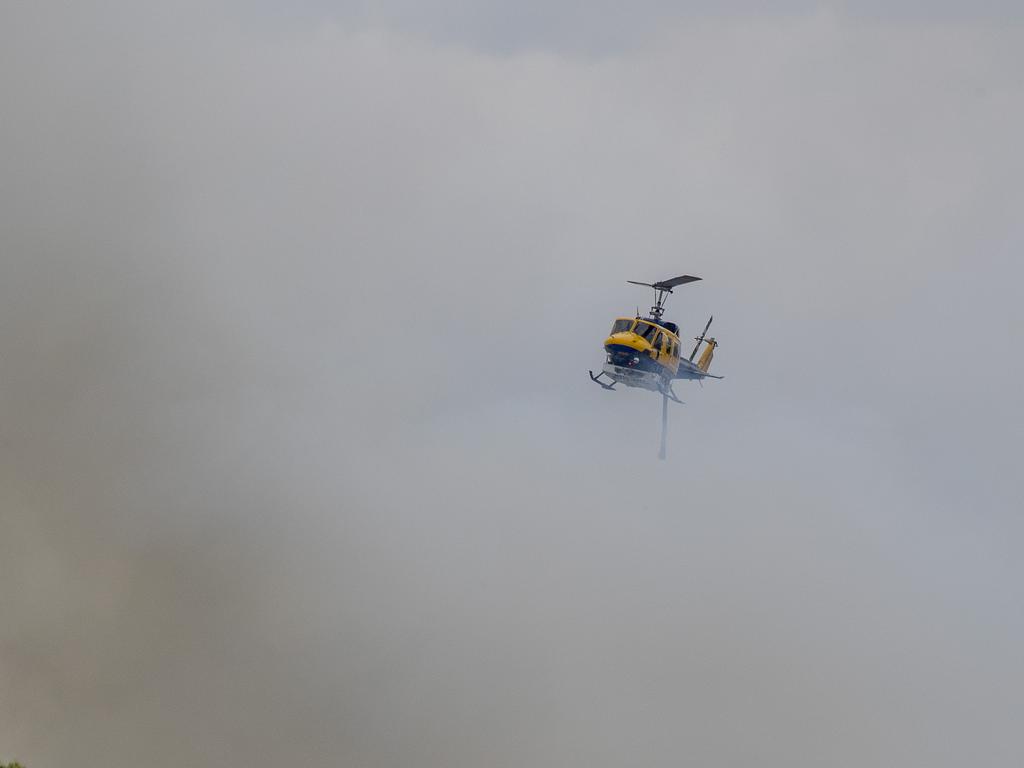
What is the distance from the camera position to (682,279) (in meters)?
100

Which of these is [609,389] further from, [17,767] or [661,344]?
[17,767]

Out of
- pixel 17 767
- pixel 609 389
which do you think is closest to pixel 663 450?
pixel 609 389

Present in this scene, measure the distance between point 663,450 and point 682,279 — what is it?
454 inches

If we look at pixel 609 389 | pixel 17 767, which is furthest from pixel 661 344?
→ pixel 17 767

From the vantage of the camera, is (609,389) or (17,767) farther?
(609,389)

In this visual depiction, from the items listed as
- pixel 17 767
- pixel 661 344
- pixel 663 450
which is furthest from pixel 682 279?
pixel 17 767

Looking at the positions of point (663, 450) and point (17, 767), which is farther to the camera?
point (663, 450)

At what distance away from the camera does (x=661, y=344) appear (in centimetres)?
10169

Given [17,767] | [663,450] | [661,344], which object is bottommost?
[17,767]

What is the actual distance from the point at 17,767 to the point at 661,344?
4638cm

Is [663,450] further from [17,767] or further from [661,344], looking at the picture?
[17,767]

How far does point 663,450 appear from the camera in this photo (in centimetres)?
10356

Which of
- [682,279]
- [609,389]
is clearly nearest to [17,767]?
[609,389]

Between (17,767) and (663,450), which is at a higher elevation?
(663,450)
